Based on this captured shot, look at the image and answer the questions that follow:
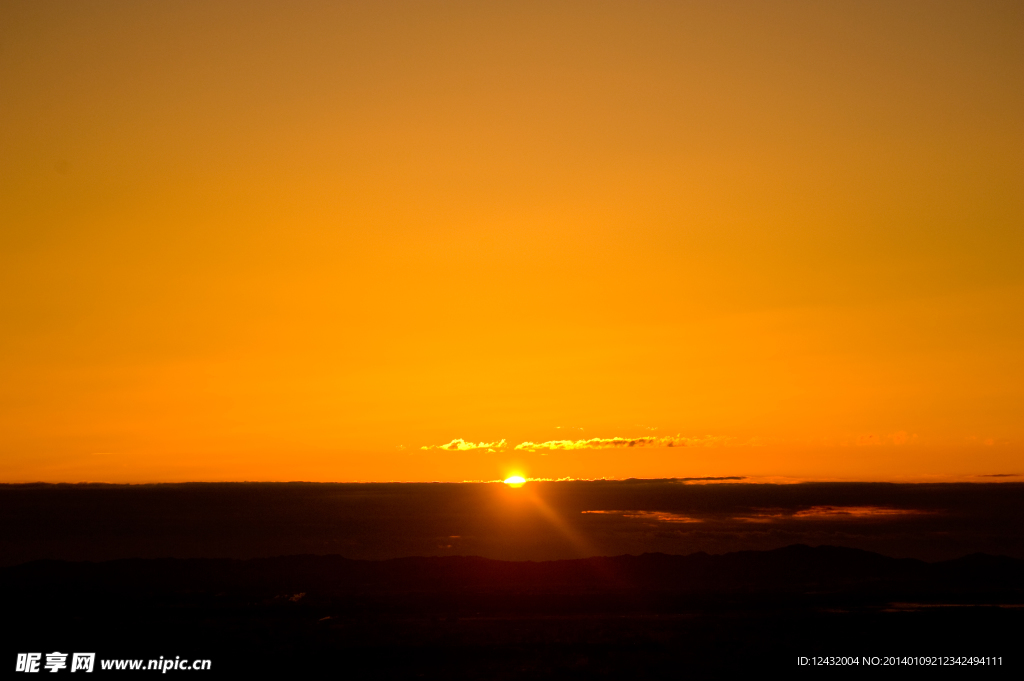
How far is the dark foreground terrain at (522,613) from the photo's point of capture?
81.5 ft

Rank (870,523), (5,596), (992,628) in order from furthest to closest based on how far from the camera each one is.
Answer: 1. (870,523)
2. (5,596)
3. (992,628)

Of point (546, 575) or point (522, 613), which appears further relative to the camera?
point (546, 575)

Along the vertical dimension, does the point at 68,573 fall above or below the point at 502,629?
above

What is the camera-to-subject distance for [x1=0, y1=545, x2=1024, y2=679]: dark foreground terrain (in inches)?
977

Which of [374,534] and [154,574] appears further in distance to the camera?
[374,534]

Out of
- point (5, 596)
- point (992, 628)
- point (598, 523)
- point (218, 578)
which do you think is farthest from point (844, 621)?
point (598, 523)

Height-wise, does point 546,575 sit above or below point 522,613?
above

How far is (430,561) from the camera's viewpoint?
1708 inches

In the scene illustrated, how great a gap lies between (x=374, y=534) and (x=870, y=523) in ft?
210

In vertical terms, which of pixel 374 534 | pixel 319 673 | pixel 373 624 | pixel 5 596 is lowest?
pixel 319 673

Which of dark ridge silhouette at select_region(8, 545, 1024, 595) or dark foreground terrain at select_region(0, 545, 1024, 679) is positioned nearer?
dark foreground terrain at select_region(0, 545, 1024, 679)

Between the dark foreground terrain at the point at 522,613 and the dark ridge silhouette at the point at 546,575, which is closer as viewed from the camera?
the dark foreground terrain at the point at 522,613

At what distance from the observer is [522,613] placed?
31391 millimetres

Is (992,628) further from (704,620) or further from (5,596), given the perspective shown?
(5,596)
